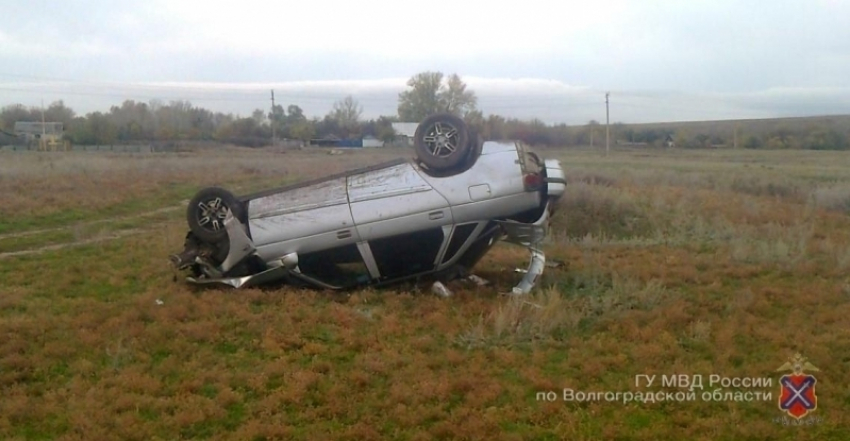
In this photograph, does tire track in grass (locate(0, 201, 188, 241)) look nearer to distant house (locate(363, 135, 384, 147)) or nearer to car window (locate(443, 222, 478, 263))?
car window (locate(443, 222, 478, 263))

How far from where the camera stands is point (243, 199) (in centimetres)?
892

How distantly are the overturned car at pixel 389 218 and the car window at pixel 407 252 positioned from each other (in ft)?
0.04

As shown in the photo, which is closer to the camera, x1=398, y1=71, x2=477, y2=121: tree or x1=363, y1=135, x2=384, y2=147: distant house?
x1=398, y1=71, x2=477, y2=121: tree

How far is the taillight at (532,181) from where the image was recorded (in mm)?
8406

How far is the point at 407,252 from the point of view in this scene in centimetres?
855

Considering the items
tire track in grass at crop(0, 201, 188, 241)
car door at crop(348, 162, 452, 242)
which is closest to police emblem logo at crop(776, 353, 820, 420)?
car door at crop(348, 162, 452, 242)

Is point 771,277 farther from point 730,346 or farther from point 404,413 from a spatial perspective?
point 404,413

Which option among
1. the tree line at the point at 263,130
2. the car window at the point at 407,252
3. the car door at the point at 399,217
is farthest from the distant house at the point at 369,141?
the car door at the point at 399,217

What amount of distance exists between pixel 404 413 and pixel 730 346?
3257mm

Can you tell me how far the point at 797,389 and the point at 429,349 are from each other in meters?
3.05

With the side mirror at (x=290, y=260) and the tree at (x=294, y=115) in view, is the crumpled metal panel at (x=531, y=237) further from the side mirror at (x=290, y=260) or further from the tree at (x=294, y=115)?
the tree at (x=294, y=115)

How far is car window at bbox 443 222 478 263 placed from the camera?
332 inches

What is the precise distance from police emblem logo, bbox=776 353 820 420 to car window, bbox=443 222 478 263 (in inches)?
143

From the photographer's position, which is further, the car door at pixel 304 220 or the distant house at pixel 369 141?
the distant house at pixel 369 141
